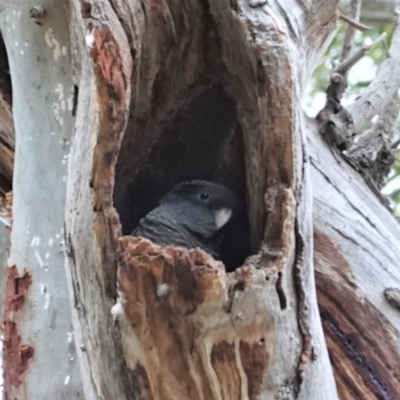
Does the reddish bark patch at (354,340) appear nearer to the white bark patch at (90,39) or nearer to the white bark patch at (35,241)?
the white bark patch at (35,241)

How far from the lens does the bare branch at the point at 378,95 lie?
1.91m

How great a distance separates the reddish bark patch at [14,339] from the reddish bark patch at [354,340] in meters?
0.68

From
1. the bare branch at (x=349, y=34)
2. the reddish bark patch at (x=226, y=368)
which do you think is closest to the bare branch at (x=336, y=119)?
the bare branch at (x=349, y=34)

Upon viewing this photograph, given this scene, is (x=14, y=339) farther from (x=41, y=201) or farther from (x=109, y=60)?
(x=109, y=60)

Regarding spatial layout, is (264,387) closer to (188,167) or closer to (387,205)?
(188,167)

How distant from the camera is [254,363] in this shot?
3.21 feet

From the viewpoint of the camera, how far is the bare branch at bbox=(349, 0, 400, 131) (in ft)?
6.28

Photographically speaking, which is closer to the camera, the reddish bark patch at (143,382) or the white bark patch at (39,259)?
the reddish bark patch at (143,382)

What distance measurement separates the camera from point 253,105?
1218mm

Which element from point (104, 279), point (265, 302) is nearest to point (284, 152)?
point (265, 302)

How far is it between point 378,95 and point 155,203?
814 mm

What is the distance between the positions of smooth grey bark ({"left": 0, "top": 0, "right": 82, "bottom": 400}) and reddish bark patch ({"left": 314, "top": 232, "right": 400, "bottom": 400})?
598 mm

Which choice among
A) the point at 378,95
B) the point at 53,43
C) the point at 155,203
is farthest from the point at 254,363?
the point at 378,95

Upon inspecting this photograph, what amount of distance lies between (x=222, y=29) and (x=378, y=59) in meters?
2.39
